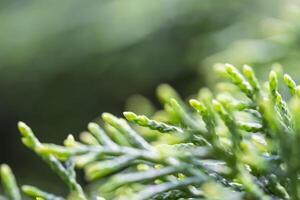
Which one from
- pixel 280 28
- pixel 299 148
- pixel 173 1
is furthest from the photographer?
pixel 173 1

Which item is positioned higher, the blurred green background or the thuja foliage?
the blurred green background

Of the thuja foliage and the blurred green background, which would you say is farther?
the blurred green background

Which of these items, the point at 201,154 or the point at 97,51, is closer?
the point at 201,154

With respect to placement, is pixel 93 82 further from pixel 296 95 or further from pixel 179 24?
pixel 296 95

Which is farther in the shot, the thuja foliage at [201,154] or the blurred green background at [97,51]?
the blurred green background at [97,51]

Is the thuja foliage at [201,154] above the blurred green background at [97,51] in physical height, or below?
below

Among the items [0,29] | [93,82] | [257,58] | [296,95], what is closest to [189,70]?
[93,82]

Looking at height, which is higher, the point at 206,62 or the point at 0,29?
the point at 0,29

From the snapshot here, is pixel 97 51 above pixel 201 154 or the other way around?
above
